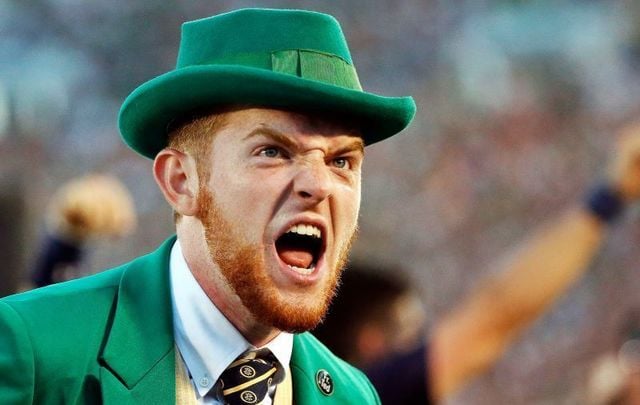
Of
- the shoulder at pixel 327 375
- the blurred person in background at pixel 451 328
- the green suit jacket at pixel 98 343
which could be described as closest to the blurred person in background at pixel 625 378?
the blurred person in background at pixel 451 328

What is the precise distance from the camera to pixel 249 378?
271cm

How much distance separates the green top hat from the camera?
2555 mm

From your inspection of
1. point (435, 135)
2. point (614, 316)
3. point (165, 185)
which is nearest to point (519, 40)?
point (435, 135)

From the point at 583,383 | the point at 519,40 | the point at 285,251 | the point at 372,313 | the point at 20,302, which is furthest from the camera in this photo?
the point at 519,40

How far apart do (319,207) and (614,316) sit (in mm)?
8325

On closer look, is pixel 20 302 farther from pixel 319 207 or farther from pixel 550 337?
pixel 550 337

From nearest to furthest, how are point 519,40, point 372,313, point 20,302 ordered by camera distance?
point 20,302 < point 372,313 < point 519,40

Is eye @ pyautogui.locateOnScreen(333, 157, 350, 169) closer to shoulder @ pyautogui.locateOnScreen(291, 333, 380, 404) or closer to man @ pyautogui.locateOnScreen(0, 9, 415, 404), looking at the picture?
man @ pyautogui.locateOnScreen(0, 9, 415, 404)

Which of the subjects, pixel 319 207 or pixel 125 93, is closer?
pixel 319 207

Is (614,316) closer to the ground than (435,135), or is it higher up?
closer to the ground

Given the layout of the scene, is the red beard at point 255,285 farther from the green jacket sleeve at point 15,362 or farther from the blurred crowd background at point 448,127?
the blurred crowd background at point 448,127

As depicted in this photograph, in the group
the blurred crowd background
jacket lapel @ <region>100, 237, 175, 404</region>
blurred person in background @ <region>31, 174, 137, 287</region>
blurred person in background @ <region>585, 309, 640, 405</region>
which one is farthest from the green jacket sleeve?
the blurred crowd background

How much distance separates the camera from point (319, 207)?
2.62 metres

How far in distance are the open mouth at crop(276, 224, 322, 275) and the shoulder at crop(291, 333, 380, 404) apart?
29 centimetres
